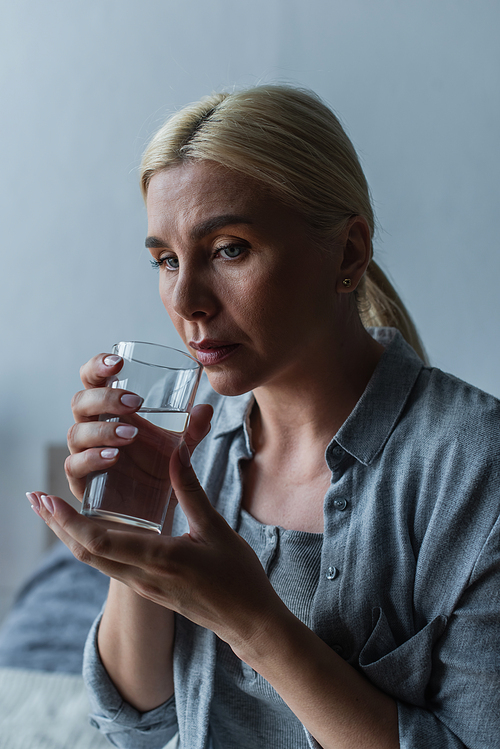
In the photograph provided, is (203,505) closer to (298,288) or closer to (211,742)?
(298,288)

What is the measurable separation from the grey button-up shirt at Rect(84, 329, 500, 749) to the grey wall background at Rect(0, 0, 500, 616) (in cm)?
122

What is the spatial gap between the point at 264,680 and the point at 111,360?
59 centimetres

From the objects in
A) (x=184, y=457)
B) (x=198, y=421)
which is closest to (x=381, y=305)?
(x=198, y=421)

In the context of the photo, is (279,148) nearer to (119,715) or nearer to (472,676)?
(472,676)

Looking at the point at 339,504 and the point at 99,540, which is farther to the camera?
the point at 339,504

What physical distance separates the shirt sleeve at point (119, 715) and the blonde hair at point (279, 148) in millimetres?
867

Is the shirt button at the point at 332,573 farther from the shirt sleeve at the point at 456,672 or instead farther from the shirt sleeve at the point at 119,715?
the shirt sleeve at the point at 119,715

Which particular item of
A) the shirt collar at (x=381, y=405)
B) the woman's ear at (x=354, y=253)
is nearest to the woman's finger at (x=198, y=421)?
the shirt collar at (x=381, y=405)

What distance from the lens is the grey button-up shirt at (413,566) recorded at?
0.86m

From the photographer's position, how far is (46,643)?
1.93m

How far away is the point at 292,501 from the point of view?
1107 millimetres

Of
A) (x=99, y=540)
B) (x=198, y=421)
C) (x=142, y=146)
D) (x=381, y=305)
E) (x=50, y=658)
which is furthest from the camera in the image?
(x=142, y=146)

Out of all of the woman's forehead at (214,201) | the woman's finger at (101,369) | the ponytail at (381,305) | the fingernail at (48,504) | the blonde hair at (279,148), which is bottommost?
the fingernail at (48,504)

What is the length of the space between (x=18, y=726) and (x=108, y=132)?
7.47 feet
